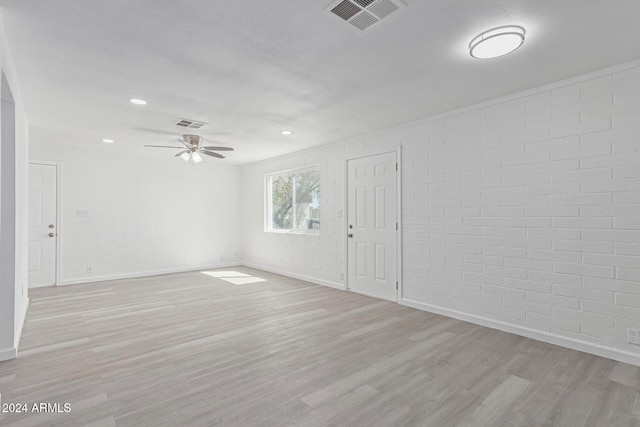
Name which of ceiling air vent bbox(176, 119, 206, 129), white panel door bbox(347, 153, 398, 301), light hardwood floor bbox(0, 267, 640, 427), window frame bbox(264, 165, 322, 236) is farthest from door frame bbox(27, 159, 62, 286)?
white panel door bbox(347, 153, 398, 301)

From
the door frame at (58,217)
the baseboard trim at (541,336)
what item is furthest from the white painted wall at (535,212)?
the door frame at (58,217)

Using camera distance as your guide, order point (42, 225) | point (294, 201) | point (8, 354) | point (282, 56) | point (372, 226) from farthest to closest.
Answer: point (294, 201), point (42, 225), point (372, 226), point (8, 354), point (282, 56)

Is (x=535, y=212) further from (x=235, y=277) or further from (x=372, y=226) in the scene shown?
(x=235, y=277)

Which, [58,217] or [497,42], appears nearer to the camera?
[497,42]

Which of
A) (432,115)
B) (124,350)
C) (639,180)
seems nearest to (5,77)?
(124,350)

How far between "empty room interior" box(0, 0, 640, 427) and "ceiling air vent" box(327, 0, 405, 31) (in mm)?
Answer: 18

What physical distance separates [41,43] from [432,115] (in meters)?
3.99

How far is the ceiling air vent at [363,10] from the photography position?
6.35 ft

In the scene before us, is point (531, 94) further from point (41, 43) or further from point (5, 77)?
point (5, 77)

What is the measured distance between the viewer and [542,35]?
2.32 metres

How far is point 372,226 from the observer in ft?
16.5

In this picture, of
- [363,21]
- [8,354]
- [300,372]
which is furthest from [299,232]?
[363,21]

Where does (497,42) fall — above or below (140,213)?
above

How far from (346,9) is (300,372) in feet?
8.79
